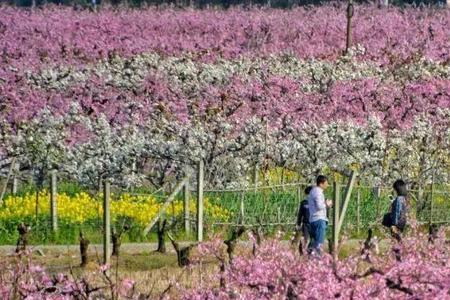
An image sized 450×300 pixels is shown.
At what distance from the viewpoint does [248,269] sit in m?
12.2

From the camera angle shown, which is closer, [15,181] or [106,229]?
[106,229]

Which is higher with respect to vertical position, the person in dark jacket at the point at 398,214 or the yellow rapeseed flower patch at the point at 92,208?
the person in dark jacket at the point at 398,214

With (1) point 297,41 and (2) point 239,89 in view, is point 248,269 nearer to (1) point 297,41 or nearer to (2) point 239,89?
(2) point 239,89

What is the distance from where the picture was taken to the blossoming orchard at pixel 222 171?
43.3 ft

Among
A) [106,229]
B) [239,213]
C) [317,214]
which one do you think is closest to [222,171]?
[239,213]

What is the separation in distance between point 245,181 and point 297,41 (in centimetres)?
2138

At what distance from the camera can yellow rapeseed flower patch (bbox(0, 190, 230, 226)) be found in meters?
24.5

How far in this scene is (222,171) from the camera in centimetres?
2833

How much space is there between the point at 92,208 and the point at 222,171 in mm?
3838

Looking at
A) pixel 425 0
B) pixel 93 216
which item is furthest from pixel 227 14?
pixel 93 216

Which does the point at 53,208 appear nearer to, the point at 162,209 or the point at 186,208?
the point at 162,209

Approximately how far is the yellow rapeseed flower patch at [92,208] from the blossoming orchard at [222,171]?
0.15ft

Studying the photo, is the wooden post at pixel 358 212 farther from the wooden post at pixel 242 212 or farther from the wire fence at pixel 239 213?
the wooden post at pixel 242 212

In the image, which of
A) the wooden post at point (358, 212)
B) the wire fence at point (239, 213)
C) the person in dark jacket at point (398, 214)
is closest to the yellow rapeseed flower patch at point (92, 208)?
the wire fence at point (239, 213)
